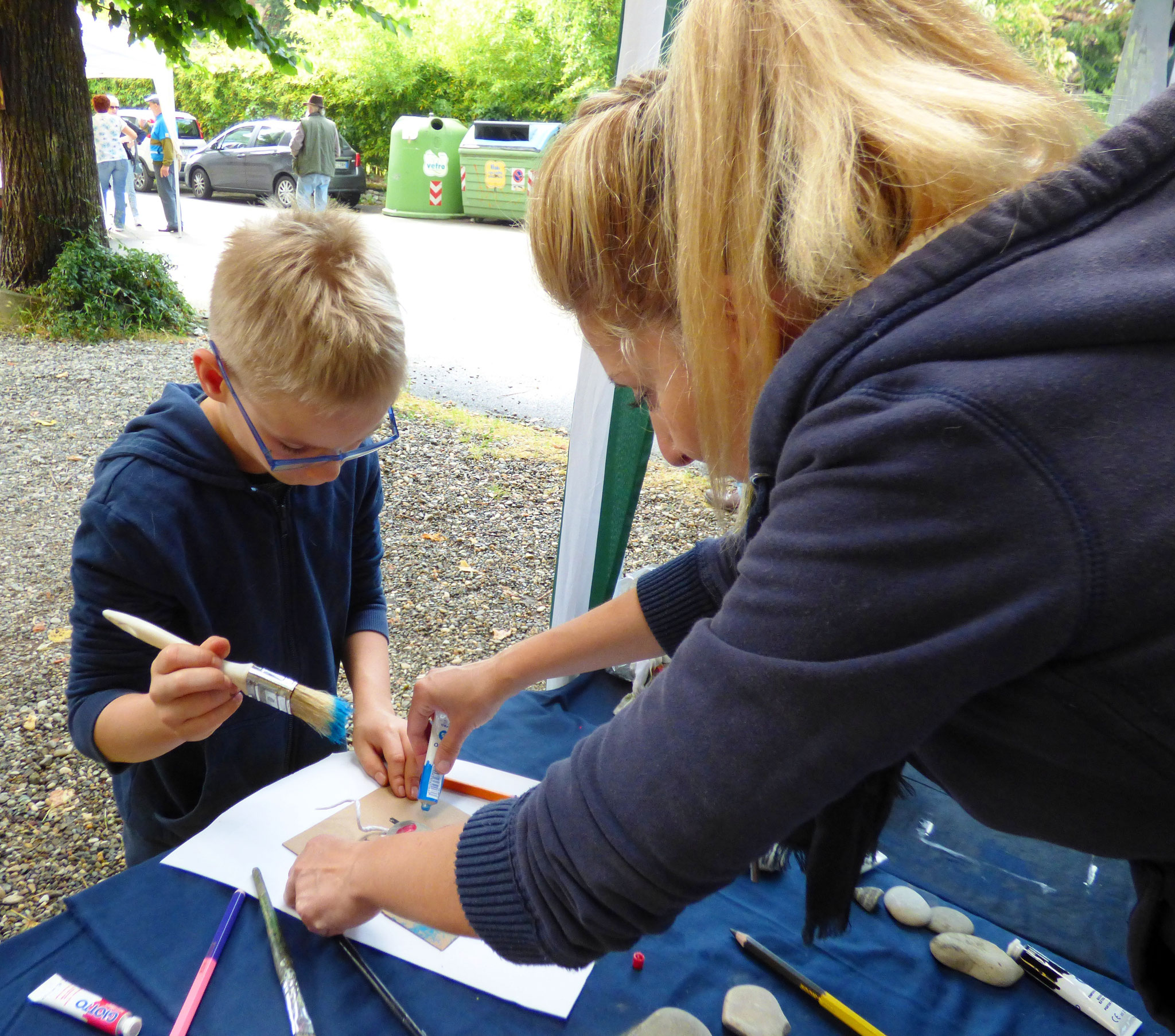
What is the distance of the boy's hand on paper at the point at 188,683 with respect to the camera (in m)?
1.01

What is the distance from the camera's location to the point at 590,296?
887mm

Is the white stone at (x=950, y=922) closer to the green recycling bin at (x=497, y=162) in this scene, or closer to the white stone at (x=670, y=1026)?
the white stone at (x=670, y=1026)

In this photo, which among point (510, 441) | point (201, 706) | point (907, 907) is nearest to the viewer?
point (201, 706)

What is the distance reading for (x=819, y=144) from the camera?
0.67 meters

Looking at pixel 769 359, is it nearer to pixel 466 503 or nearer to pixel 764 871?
pixel 764 871

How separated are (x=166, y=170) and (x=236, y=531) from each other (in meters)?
11.6

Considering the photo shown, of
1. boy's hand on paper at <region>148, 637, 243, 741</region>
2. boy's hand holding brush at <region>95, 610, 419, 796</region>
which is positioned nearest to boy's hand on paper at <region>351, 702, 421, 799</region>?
boy's hand holding brush at <region>95, 610, 419, 796</region>

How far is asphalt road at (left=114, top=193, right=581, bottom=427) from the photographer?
6.32 meters

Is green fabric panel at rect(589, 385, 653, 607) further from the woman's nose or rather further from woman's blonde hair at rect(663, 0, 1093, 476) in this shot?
woman's blonde hair at rect(663, 0, 1093, 476)

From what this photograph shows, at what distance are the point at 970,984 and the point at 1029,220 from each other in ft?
3.03

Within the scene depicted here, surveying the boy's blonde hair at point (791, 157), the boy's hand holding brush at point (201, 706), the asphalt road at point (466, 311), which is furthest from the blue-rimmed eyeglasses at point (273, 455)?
the asphalt road at point (466, 311)

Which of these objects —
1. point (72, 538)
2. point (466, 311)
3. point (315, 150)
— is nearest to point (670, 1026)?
point (72, 538)

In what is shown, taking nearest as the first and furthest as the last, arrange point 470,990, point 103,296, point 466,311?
point 470,990 < point 103,296 < point 466,311

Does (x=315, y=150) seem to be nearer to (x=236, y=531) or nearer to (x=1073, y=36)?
(x=1073, y=36)
